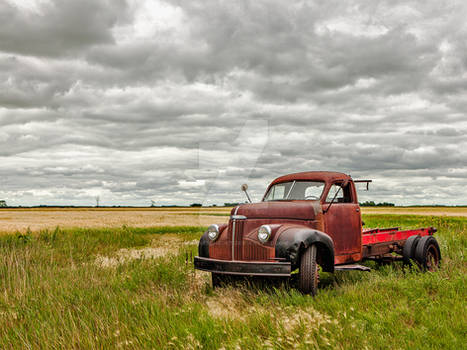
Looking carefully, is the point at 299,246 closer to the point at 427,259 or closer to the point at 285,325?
the point at 285,325

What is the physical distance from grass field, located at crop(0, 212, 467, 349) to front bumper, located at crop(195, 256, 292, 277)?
1.01 ft

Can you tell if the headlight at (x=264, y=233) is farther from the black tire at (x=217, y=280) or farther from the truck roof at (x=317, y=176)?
the truck roof at (x=317, y=176)

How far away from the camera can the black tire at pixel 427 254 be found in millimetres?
8992

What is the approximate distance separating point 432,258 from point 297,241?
459 cm

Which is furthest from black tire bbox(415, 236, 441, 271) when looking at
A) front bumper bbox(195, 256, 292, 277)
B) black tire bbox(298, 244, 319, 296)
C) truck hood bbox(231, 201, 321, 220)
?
front bumper bbox(195, 256, 292, 277)

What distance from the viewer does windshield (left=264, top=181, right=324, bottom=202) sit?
8.22 metres

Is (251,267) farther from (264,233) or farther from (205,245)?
(205,245)

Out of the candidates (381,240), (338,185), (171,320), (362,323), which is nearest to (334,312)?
(362,323)

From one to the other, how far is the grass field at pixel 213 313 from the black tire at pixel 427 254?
444 millimetres

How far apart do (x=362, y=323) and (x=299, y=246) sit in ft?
6.70

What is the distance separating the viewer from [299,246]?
6.73 m

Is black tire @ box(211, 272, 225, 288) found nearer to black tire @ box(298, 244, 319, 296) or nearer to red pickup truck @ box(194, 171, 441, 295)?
red pickup truck @ box(194, 171, 441, 295)

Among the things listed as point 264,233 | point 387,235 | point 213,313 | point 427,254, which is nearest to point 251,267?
point 264,233

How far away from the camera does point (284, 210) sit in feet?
25.2
